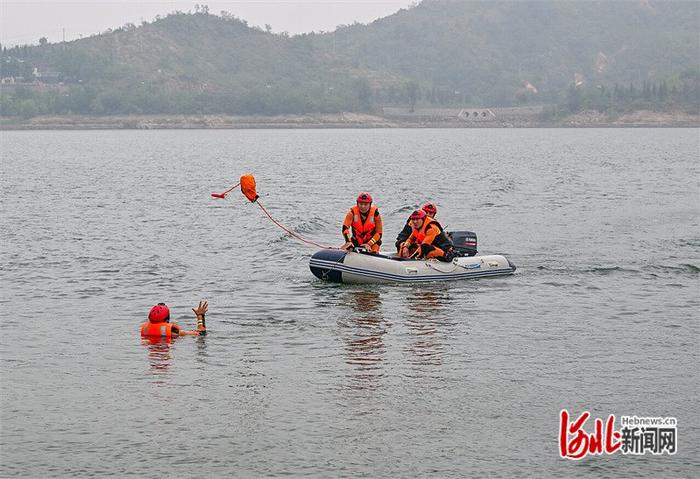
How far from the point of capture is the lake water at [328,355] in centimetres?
1246

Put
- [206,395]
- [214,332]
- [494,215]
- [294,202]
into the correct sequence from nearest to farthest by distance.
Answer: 1. [206,395]
2. [214,332]
3. [494,215]
4. [294,202]

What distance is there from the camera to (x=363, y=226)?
75.9 feet

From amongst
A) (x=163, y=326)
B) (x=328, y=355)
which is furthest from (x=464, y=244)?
(x=163, y=326)

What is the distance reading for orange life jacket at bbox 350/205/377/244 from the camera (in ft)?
75.4

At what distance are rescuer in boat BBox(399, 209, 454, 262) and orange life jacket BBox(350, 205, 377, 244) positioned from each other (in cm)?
80

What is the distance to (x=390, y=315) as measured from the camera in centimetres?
2000

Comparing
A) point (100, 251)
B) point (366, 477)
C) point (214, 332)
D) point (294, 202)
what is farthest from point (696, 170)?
point (366, 477)

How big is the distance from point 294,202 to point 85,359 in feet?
103

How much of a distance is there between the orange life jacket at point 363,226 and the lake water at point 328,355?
1.32 metres

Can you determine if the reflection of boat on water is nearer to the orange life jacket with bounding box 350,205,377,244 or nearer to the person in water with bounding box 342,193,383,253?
the person in water with bounding box 342,193,383,253

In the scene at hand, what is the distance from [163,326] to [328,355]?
9.83ft

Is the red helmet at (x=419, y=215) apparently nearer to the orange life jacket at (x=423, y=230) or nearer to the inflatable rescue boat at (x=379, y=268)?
the orange life jacket at (x=423, y=230)

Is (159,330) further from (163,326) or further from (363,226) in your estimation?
(363,226)

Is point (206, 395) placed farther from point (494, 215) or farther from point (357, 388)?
point (494, 215)
